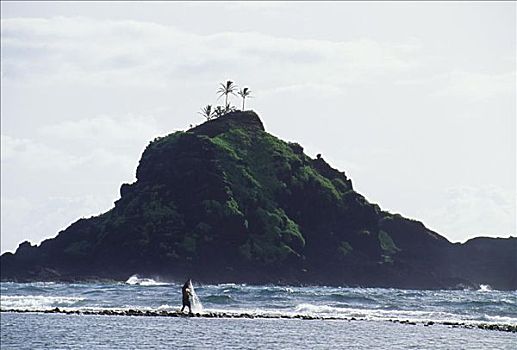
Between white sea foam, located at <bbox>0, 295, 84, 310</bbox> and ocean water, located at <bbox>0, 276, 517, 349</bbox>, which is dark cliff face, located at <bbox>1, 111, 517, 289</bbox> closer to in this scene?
ocean water, located at <bbox>0, 276, 517, 349</bbox>

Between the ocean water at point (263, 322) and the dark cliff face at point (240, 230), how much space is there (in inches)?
2457

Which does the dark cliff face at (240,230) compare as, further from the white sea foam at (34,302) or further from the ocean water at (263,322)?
the white sea foam at (34,302)

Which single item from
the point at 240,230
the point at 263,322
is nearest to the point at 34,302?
the point at 263,322

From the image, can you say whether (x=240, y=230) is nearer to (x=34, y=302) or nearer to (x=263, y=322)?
(x=34, y=302)

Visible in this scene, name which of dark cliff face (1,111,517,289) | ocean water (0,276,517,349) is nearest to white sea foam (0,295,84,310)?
ocean water (0,276,517,349)

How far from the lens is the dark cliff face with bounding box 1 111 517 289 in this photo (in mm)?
153250

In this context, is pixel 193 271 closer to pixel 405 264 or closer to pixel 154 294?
pixel 405 264

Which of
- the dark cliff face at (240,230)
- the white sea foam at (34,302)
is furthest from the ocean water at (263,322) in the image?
the dark cliff face at (240,230)

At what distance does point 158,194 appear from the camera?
16262cm

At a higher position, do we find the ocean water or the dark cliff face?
the dark cliff face

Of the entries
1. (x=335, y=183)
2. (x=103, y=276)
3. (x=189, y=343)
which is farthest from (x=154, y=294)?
(x=335, y=183)

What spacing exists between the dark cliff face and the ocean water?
205 ft

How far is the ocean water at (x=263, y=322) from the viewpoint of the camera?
A: 42250mm

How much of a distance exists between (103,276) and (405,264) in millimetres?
57446
